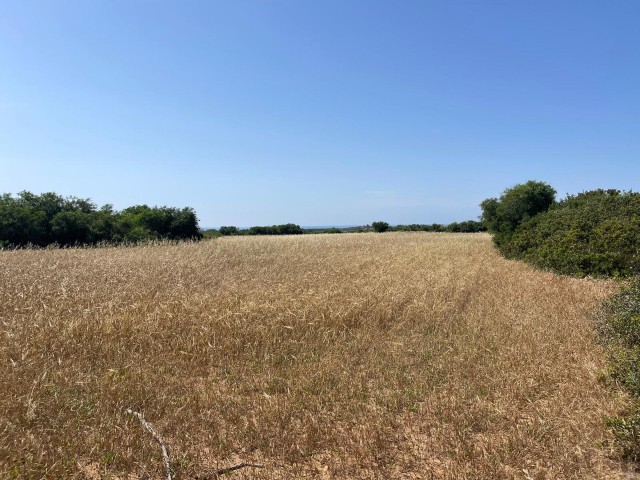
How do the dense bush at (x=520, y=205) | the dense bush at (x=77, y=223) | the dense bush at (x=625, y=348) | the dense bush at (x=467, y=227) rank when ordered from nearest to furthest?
the dense bush at (x=625, y=348), the dense bush at (x=77, y=223), the dense bush at (x=520, y=205), the dense bush at (x=467, y=227)

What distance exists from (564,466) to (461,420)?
1026mm

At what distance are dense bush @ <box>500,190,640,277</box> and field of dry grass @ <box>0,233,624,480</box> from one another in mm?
3722

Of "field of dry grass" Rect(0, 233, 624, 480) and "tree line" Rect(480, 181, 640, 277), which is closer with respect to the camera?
"field of dry grass" Rect(0, 233, 624, 480)

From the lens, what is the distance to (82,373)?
199 inches

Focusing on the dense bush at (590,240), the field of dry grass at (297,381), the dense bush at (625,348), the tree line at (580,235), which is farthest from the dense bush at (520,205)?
the dense bush at (625,348)

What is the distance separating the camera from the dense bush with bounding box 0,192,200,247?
2434 cm

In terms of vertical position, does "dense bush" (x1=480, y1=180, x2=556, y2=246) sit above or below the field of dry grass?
above

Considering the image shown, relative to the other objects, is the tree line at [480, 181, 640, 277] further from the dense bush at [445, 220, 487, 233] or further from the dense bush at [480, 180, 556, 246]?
the dense bush at [445, 220, 487, 233]

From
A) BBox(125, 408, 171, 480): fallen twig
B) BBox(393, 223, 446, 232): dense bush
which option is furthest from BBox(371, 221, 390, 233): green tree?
BBox(125, 408, 171, 480): fallen twig

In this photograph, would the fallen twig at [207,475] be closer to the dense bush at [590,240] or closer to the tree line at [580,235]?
the tree line at [580,235]

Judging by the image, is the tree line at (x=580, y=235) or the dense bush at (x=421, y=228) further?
the dense bush at (x=421, y=228)

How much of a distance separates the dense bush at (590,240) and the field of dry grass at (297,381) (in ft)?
12.2

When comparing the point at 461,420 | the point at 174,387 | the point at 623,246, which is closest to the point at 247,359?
the point at 174,387

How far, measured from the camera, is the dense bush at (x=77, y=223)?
24.3 m
